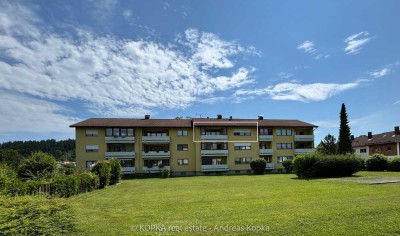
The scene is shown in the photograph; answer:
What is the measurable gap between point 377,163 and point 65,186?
1533 inches

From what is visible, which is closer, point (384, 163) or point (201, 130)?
point (384, 163)

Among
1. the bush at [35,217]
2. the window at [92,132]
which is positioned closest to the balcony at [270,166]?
the window at [92,132]

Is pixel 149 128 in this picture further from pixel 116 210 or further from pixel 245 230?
pixel 245 230

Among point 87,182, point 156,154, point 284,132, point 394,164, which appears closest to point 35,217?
point 87,182

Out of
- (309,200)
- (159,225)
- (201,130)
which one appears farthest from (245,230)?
(201,130)

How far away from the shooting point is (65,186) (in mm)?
17125

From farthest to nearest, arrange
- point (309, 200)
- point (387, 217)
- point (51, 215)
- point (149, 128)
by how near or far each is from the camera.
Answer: point (149, 128), point (309, 200), point (387, 217), point (51, 215)

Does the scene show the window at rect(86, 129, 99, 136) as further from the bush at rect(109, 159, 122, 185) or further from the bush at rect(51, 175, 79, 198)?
the bush at rect(51, 175, 79, 198)

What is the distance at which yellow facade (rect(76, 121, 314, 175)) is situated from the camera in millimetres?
46688

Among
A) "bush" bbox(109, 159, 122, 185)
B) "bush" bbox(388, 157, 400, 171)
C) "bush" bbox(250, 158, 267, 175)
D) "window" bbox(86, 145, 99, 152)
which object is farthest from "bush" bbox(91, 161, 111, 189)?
"bush" bbox(388, 157, 400, 171)

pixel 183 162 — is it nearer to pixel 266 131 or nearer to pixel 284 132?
pixel 266 131

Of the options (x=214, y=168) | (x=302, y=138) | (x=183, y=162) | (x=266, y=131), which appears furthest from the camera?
(x=302, y=138)

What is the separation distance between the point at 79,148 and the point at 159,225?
41420 mm

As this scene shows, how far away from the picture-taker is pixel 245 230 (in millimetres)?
7816
